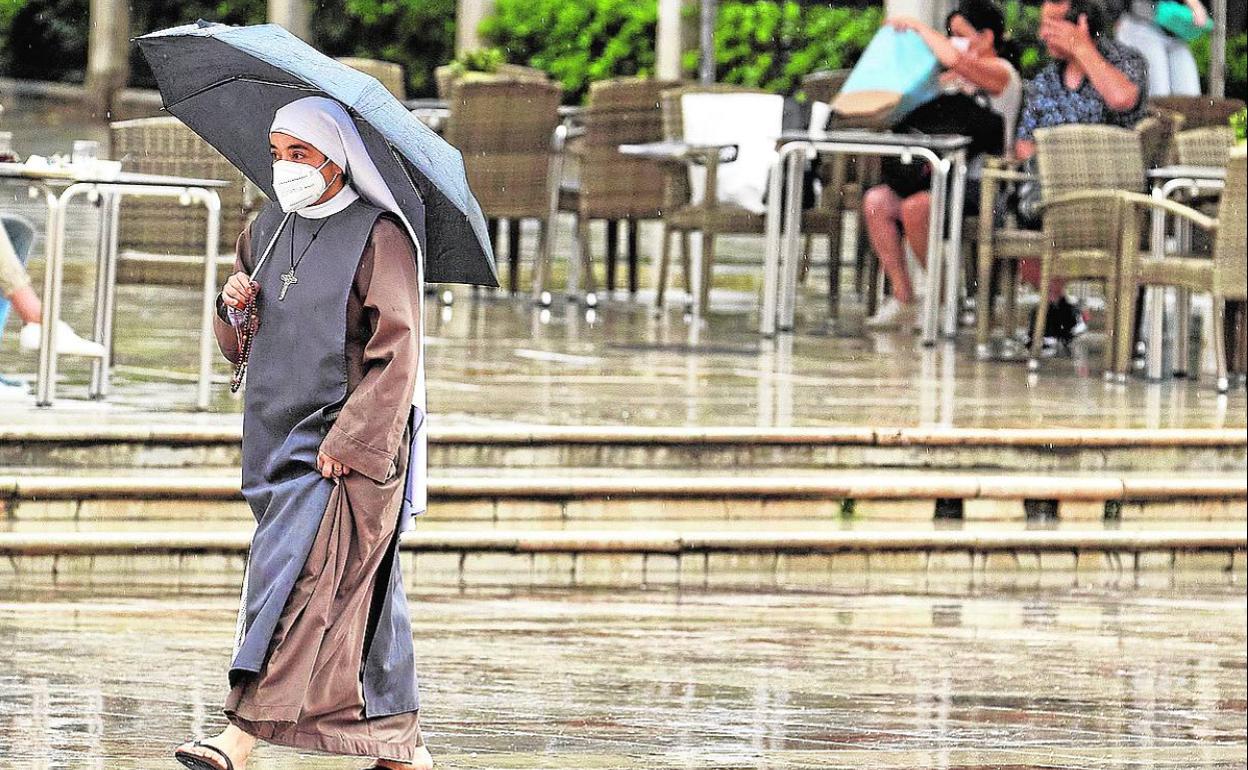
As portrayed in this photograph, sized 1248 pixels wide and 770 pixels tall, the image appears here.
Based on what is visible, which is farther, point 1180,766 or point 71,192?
point 71,192

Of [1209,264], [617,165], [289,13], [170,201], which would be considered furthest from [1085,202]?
[289,13]

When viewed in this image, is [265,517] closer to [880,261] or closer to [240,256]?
[240,256]

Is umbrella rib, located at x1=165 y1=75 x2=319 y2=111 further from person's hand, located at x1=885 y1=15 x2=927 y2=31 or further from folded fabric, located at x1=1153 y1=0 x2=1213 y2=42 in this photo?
folded fabric, located at x1=1153 y1=0 x2=1213 y2=42

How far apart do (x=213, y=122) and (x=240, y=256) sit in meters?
0.31

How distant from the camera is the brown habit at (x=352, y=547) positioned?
440 cm

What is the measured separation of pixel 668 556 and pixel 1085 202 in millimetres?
3914

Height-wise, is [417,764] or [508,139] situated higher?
[508,139]

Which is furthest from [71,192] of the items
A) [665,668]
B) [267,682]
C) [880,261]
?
[880,261]

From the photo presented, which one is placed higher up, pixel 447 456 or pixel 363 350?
pixel 363 350

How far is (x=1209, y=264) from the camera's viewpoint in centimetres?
1012

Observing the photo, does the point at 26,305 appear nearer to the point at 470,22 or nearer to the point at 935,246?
the point at 935,246

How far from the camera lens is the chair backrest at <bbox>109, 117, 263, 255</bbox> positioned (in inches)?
352

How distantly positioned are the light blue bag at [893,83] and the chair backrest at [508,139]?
4.92ft

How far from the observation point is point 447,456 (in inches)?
315
